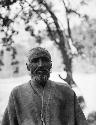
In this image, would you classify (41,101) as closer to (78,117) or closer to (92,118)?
(78,117)

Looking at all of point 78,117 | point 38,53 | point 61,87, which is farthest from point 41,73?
point 78,117

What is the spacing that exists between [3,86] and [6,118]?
38946 mm

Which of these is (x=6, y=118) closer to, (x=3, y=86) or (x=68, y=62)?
(x=68, y=62)

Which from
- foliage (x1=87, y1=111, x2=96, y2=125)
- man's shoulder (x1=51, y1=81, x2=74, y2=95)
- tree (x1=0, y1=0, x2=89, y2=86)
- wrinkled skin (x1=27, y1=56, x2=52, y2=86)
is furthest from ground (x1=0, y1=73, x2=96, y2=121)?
wrinkled skin (x1=27, y1=56, x2=52, y2=86)

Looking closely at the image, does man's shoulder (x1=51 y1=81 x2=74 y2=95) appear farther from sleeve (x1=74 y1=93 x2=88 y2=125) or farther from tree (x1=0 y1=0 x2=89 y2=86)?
tree (x1=0 y1=0 x2=89 y2=86)

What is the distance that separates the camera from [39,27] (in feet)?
43.5

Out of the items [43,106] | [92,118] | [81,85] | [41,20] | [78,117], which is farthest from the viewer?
[81,85]

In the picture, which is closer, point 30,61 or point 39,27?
point 30,61

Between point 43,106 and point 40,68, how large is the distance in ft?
1.23

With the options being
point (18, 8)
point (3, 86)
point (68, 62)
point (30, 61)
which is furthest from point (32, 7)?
point (3, 86)

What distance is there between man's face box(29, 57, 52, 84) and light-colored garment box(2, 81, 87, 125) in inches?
5.2

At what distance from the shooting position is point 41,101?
4102 mm

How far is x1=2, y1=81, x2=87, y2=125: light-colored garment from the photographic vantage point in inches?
159

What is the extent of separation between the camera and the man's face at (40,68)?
4.09m
